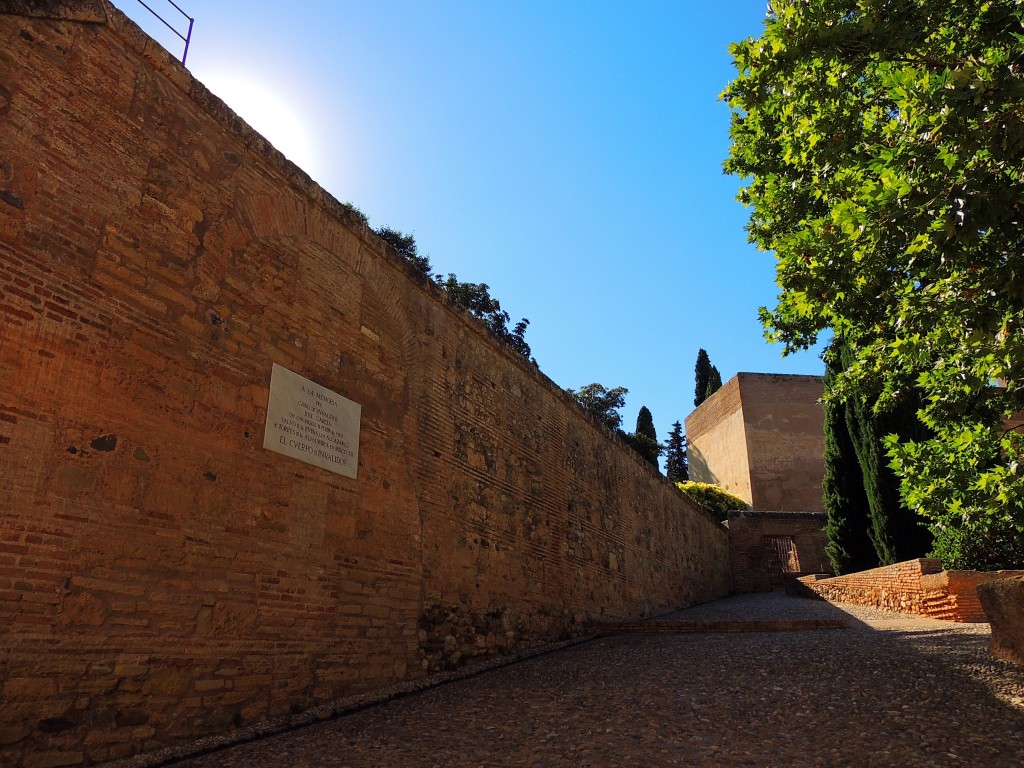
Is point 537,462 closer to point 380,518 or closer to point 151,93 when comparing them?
point 380,518

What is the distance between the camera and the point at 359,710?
16.0ft

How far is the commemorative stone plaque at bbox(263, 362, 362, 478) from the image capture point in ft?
16.5

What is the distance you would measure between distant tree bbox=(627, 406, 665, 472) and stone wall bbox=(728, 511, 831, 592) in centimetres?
739

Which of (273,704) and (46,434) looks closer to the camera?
(46,434)

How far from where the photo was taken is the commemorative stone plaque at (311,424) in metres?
5.04

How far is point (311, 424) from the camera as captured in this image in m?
5.30

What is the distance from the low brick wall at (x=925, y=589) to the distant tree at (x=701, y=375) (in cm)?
2569

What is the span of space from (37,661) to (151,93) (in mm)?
3488

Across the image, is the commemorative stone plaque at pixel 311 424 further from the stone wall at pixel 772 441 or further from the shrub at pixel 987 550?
the stone wall at pixel 772 441

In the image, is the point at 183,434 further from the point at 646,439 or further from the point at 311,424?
the point at 646,439

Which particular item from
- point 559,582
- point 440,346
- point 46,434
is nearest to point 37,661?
point 46,434

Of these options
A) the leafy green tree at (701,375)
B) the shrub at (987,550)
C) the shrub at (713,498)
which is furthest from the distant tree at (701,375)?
the shrub at (987,550)

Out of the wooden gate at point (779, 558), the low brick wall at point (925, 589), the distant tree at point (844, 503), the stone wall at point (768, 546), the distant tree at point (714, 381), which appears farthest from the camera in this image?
the distant tree at point (714, 381)

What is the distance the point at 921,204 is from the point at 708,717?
3353mm
